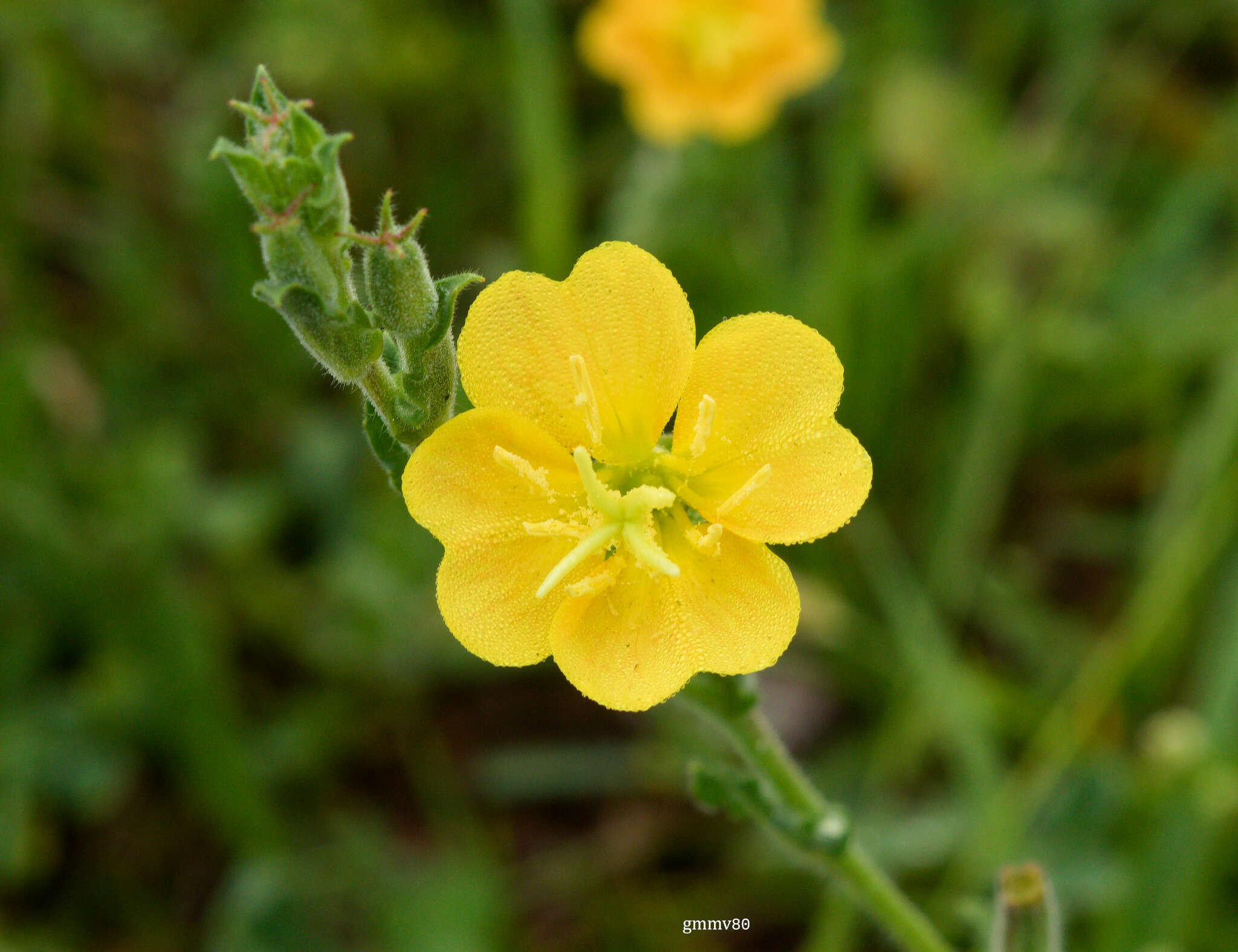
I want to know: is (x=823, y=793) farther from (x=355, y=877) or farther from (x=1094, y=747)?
(x=355, y=877)

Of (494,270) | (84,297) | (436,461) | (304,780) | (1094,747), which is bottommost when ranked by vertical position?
(436,461)

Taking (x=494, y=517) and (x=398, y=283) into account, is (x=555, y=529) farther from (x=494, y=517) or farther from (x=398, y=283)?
(x=398, y=283)

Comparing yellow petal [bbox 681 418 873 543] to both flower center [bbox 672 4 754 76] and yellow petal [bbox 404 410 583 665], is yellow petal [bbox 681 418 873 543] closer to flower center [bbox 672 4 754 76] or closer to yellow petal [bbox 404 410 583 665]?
yellow petal [bbox 404 410 583 665]

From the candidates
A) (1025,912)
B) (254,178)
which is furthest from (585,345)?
(1025,912)

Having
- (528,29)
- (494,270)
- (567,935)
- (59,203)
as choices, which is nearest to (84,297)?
(59,203)

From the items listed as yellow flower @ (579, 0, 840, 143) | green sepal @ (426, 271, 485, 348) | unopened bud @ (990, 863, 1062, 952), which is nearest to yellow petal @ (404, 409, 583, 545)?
green sepal @ (426, 271, 485, 348)

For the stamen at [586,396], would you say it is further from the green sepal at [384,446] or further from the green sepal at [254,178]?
the green sepal at [254,178]
